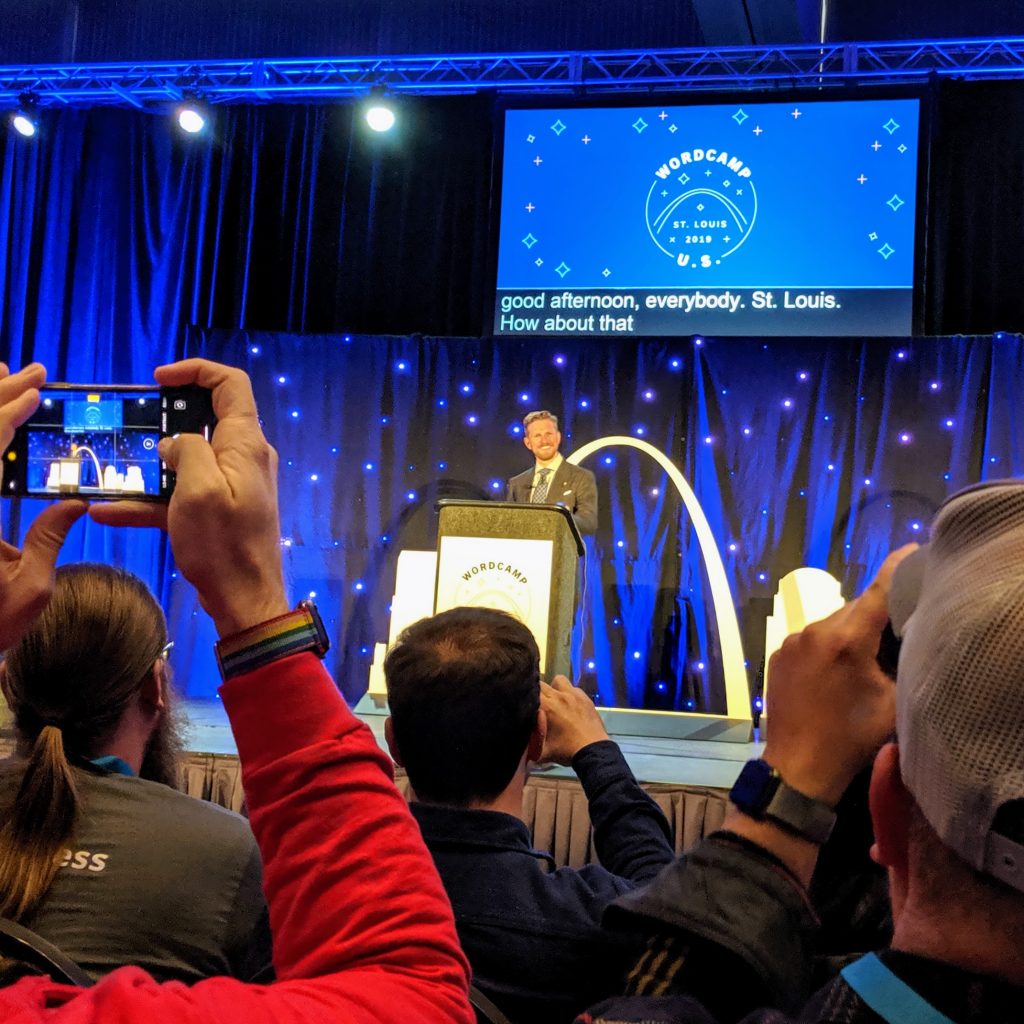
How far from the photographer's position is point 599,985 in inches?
44.4

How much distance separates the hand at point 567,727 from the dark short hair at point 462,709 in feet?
0.15

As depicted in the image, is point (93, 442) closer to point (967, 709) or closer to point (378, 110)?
point (967, 709)

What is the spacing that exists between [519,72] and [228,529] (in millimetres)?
5707

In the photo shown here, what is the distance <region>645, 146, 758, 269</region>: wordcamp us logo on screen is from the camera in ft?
17.5

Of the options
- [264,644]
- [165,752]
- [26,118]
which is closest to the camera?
[264,644]

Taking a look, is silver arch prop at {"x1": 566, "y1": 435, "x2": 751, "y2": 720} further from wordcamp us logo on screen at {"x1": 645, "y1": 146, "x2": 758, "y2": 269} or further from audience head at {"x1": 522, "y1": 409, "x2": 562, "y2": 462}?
wordcamp us logo on screen at {"x1": 645, "y1": 146, "x2": 758, "y2": 269}

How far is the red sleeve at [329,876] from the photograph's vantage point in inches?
20.7

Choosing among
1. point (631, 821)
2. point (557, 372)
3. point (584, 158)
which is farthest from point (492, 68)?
point (631, 821)

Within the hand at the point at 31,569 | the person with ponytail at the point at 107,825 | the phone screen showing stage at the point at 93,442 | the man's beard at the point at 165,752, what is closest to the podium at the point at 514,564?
the man's beard at the point at 165,752

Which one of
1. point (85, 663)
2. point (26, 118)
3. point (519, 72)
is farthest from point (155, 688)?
point (26, 118)

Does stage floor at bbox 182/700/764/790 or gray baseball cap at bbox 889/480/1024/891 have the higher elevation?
gray baseball cap at bbox 889/480/1024/891

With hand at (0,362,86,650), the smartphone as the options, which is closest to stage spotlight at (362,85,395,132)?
the smartphone

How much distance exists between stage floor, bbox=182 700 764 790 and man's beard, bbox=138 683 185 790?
64cm

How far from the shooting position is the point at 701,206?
17.6 ft
